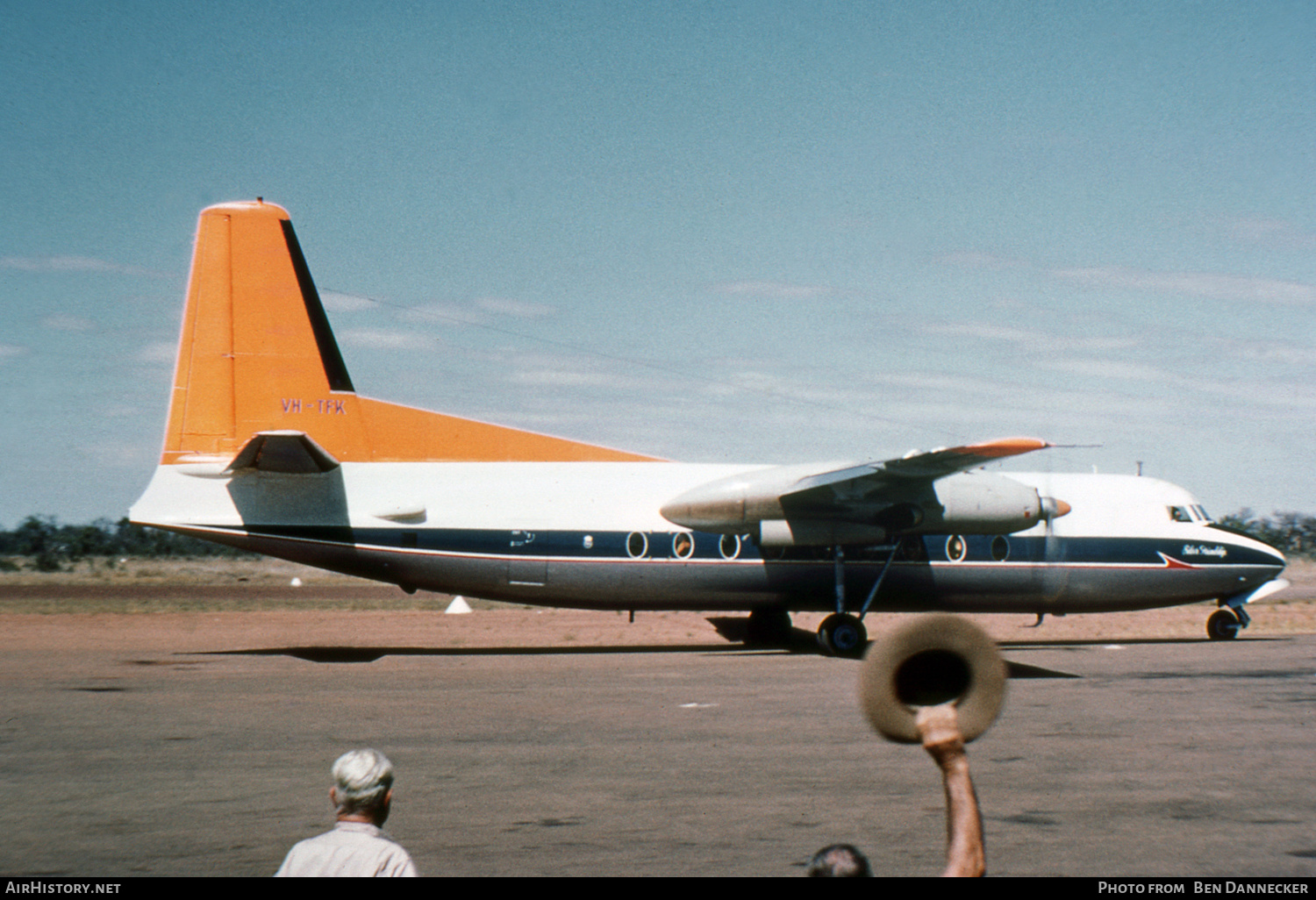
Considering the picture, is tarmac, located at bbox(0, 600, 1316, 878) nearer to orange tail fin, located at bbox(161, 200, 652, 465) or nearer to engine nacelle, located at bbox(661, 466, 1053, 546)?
engine nacelle, located at bbox(661, 466, 1053, 546)

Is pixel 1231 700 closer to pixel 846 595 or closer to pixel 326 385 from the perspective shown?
pixel 846 595

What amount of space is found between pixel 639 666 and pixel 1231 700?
9.46 meters

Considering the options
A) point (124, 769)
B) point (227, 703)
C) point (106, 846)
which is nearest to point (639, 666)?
point (227, 703)

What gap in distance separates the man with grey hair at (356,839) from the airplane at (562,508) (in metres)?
15.1

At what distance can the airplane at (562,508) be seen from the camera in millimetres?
19375

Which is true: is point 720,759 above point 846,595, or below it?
below

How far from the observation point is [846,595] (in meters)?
22.0

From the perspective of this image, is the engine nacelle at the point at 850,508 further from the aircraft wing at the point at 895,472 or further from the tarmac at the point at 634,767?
the tarmac at the point at 634,767

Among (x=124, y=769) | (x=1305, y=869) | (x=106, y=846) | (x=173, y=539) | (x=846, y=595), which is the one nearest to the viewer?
(x=1305, y=869)

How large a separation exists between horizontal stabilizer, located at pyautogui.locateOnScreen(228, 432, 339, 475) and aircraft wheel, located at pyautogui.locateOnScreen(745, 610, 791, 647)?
9.93 m

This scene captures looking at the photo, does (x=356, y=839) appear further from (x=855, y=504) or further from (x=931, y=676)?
(x=855, y=504)

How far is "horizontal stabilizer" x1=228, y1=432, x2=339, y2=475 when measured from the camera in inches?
723

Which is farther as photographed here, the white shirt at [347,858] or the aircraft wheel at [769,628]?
the aircraft wheel at [769,628]

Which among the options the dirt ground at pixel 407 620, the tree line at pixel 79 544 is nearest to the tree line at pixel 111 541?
the tree line at pixel 79 544
